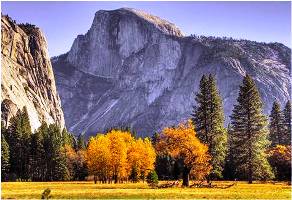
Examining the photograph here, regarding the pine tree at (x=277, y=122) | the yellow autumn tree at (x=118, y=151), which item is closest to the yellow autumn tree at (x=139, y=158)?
the yellow autumn tree at (x=118, y=151)

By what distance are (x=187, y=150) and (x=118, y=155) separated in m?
25.0

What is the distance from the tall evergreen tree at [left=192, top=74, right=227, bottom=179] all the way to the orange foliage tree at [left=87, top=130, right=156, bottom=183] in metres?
16.5

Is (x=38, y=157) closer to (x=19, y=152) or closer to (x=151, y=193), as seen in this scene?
(x=19, y=152)

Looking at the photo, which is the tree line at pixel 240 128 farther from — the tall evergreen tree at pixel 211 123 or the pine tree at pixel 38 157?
the pine tree at pixel 38 157

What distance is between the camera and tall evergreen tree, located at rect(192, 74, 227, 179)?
68250 millimetres

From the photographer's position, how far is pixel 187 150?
5881cm

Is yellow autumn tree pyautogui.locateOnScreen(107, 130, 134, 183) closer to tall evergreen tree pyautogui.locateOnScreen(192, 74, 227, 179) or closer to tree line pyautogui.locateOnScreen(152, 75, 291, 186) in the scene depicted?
tree line pyautogui.locateOnScreen(152, 75, 291, 186)

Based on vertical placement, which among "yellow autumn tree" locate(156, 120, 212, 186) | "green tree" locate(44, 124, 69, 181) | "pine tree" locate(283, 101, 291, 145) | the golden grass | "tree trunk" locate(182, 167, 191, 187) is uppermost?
"pine tree" locate(283, 101, 291, 145)

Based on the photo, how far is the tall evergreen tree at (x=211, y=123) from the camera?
68.2 m

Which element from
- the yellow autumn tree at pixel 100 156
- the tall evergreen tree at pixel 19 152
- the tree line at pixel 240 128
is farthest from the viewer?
the tall evergreen tree at pixel 19 152

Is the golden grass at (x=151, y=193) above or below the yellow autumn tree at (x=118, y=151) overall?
below

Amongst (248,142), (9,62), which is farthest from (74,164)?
(9,62)

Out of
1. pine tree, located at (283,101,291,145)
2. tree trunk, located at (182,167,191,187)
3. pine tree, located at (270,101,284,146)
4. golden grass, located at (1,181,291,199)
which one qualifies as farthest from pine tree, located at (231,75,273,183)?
pine tree, located at (270,101,284,146)

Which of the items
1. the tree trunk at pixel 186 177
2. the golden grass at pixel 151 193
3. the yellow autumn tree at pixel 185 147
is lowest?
the golden grass at pixel 151 193
